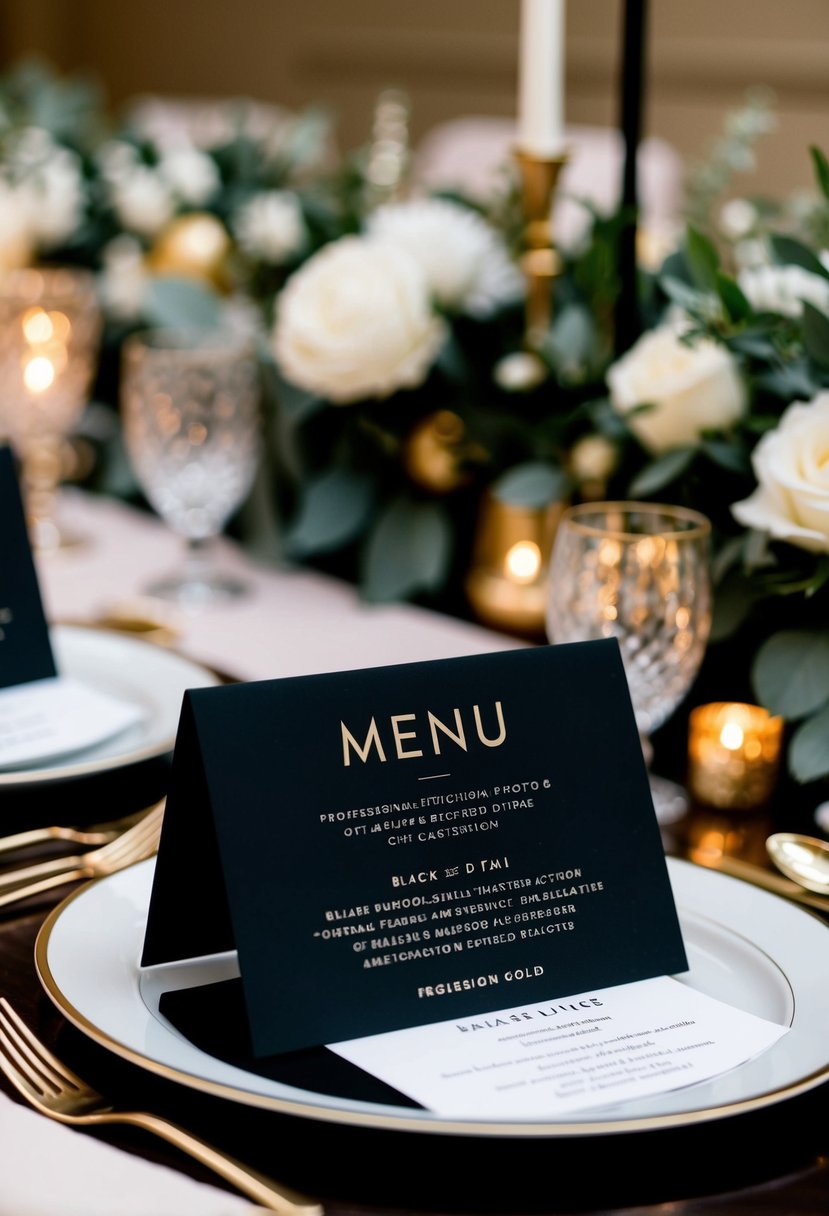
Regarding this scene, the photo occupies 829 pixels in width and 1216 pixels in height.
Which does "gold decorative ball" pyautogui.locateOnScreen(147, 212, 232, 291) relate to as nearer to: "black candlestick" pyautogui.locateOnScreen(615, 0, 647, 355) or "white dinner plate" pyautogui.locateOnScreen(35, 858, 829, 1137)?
"black candlestick" pyautogui.locateOnScreen(615, 0, 647, 355)

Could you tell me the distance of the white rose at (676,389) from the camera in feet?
3.50

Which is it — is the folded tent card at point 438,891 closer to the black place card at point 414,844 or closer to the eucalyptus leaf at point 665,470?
the black place card at point 414,844

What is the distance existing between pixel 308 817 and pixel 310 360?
826 millimetres

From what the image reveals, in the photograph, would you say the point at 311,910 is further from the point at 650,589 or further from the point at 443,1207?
the point at 650,589

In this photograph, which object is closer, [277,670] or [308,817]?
[308,817]

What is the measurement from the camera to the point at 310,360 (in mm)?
1366

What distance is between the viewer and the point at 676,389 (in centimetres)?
107

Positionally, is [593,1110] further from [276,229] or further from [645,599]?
[276,229]

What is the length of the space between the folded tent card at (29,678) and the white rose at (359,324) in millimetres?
436

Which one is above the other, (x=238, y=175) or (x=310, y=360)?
(x=238, y=175)

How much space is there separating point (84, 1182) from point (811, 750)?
0.54 meters

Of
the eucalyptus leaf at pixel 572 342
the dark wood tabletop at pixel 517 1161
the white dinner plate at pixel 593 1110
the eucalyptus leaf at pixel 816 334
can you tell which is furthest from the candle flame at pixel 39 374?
the dark wood tabletop at pixel 517 1161

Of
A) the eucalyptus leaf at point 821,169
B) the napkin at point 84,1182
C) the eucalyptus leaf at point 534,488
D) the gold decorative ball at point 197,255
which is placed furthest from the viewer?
the gold decorative ball at point 197,255

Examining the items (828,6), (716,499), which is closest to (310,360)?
(716,499)
